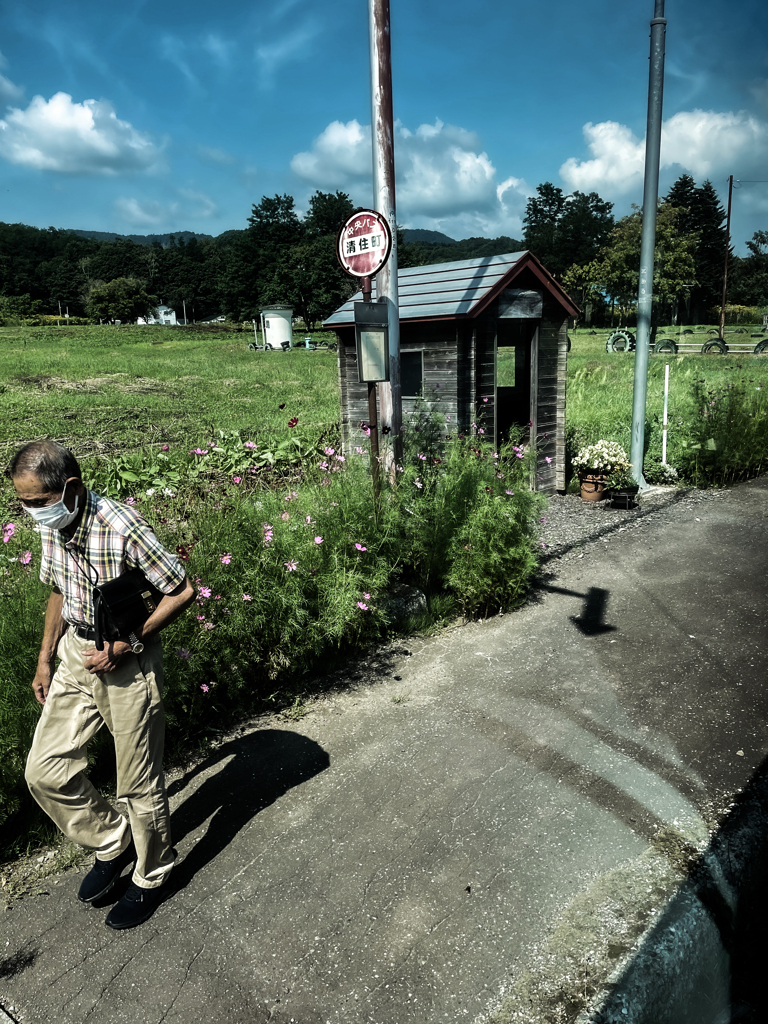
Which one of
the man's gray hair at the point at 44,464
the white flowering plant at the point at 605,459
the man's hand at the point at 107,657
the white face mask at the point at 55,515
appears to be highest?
the man's gray hair at the point at 44,464

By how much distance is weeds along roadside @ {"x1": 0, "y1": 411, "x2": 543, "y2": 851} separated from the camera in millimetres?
4000

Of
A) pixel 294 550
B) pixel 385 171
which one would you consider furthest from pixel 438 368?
pixel 294 550

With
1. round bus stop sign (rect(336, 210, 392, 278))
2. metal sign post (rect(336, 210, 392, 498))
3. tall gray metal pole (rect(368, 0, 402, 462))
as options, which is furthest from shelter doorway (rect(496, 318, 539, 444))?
Result: round bus stop sign (rect(336, 210, 392, 278))

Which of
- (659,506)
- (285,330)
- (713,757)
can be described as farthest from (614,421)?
(285,330)

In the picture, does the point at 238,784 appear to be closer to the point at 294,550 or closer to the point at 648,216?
the point at 294,550

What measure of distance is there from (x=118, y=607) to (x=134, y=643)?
169 millimetres

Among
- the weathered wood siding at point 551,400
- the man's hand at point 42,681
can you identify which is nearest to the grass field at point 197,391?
the weathered wood siding at point 551,400

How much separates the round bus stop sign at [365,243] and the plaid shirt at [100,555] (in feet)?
12.5

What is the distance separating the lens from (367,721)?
451cm

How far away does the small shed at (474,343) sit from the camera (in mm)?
9211

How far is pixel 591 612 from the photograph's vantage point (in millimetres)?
6219

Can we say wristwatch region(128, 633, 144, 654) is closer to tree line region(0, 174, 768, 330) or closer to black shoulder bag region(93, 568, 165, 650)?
black shoulder bag region(93, 568, 165, 650)

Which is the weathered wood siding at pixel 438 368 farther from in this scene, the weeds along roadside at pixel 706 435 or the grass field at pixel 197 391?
the weeds along roadside at pixel 706 435

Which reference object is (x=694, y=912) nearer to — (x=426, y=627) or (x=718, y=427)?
(x=426, y=627)
